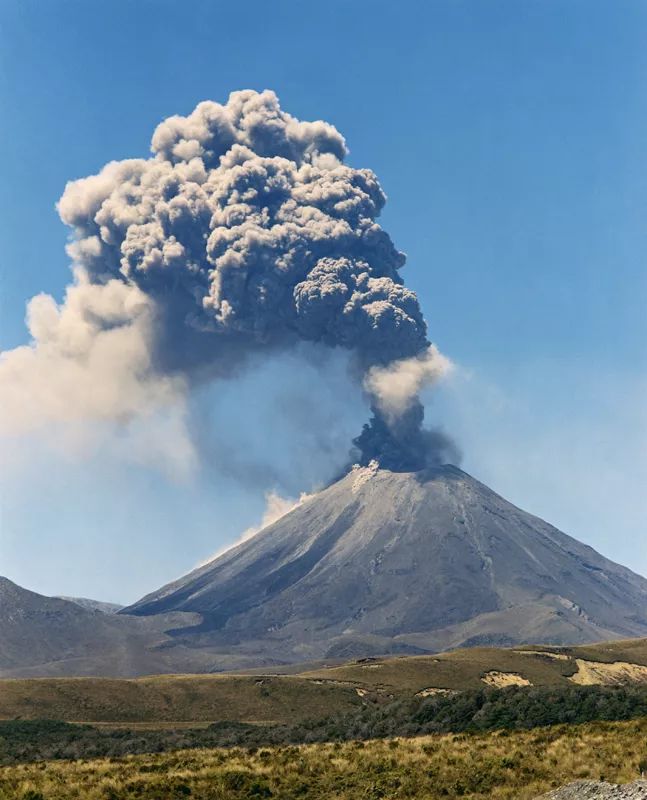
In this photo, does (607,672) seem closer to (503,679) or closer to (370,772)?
(503,679)

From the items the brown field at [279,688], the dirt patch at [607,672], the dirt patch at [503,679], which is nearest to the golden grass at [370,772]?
the brown field at [279,688]

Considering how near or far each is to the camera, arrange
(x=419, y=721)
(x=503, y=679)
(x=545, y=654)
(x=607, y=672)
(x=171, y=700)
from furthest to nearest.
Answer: (x=545, y=654)
(x=607, y=672)
(x=503, y=679)
(x=171, y=700)
(x=419, y=721)

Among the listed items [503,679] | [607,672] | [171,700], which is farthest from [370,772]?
[607,672]

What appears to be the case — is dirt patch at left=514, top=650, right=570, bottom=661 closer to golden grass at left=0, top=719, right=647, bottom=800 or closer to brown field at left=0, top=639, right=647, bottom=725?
brown field at left=0, top=639, right=647, bottom=725

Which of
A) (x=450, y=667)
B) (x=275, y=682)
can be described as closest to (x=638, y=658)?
(x=450, y=667)

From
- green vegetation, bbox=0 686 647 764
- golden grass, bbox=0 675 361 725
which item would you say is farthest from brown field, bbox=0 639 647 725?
green vegetation, bbox=0 686 647 764

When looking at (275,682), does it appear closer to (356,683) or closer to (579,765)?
(356,683)
